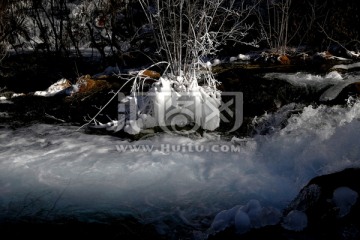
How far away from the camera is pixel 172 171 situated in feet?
13.8

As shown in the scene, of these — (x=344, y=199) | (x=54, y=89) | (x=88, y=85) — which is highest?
(x=88, y=85)

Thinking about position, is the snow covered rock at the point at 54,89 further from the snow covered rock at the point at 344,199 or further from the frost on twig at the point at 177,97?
the snow covered rock at the point at 344,199

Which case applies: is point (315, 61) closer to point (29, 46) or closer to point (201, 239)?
point (201, 239)

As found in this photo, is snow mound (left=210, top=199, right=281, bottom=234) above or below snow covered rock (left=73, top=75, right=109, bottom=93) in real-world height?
below

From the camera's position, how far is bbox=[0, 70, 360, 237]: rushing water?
3459 mm

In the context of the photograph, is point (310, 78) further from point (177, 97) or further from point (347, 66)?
point (177, 97)

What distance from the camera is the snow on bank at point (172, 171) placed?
3.45 metres

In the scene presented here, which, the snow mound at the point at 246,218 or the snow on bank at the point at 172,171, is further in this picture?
the snow on bank at the point at 172,171

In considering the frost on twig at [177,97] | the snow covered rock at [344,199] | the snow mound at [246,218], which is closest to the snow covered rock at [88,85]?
the frost on twig at [177,97]

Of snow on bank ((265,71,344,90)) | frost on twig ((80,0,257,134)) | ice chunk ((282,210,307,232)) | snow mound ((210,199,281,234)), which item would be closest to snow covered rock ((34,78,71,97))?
frost on twig ((80,0,257,134))

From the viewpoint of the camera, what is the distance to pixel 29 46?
15.8 meters

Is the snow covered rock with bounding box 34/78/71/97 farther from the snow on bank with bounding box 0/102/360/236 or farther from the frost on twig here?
the snow on bank with bounding box 0/102/360/236

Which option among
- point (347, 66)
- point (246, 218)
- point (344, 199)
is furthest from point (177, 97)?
point (347, 66)

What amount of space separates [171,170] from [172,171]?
3 centimetres
